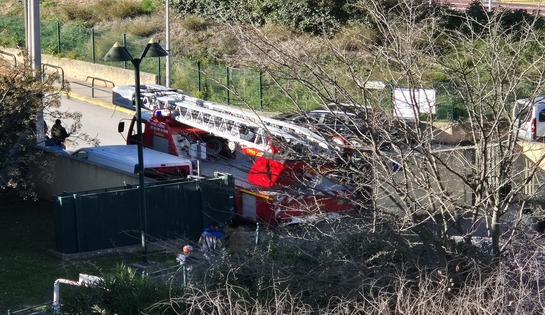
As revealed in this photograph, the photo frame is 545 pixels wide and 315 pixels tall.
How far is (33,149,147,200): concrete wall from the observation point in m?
22.4

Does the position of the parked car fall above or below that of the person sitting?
above

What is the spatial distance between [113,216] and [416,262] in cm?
979

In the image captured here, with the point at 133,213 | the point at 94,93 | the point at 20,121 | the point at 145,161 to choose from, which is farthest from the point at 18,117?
the point at 94,93

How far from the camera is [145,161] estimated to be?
22.5 metres

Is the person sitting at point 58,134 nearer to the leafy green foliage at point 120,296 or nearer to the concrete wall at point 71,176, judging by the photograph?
the concrete wall at point 71,176

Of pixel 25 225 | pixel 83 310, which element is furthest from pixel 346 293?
pixel 25 225

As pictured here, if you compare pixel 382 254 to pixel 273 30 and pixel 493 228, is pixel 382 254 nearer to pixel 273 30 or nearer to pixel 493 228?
pixel 493 228

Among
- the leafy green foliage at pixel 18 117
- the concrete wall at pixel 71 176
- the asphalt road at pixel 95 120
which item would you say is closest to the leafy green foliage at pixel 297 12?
the asphalt road at pixel 95 120

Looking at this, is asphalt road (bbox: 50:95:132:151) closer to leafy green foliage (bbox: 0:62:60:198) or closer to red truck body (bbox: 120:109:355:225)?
red truck body (bbox: 120:109:355:225)

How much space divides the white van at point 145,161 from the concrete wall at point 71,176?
0.90 feet

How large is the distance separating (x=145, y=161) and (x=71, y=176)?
218cm

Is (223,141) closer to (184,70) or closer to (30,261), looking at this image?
(30,261)

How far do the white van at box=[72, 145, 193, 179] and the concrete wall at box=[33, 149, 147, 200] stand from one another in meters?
0.28

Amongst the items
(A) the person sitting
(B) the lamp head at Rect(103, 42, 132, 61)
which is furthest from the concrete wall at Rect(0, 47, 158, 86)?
(B) the lamp head at Rect(103, 42, 132, 61)
